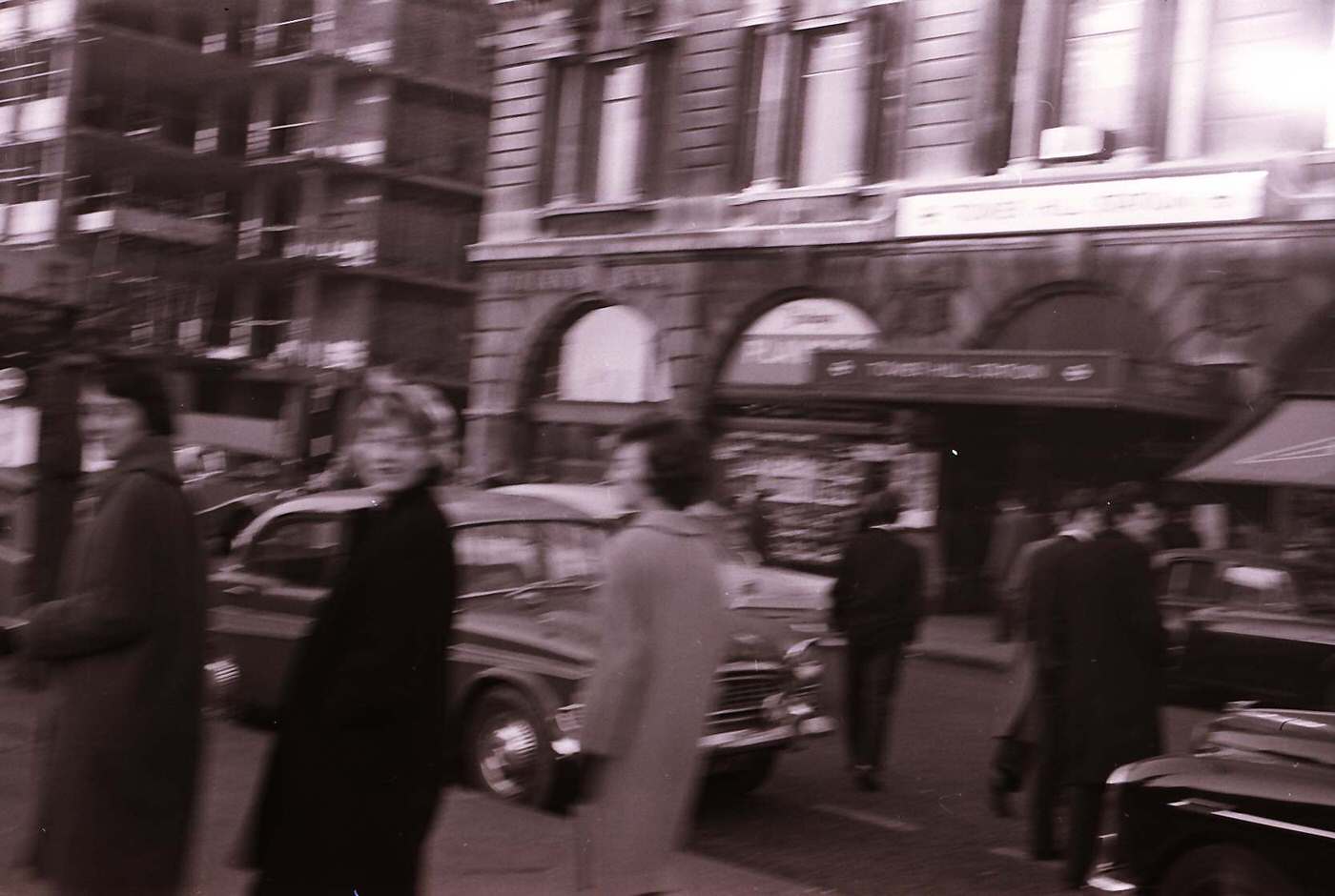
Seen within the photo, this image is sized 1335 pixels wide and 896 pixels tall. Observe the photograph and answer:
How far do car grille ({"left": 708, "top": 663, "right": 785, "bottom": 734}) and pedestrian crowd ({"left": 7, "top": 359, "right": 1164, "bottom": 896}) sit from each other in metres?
3.23

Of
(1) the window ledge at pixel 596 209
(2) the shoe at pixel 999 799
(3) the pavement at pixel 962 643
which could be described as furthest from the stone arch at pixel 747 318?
(2) the shoe at pixel 999 799

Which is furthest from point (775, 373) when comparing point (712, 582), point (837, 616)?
point (712, 582)

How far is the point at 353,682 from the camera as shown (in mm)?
3531

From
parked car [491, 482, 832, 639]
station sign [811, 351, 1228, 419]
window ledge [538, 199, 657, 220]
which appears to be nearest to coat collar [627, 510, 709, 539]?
parked car [491, 482, 832, 639]

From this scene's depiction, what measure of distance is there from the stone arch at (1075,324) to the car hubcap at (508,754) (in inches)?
476

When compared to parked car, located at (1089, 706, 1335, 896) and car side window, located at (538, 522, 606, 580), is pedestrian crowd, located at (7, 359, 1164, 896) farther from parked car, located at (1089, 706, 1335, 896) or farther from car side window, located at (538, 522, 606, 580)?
car side window, located at (538, 522, 606, 580)

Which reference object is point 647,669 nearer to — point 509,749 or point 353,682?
point 353,682

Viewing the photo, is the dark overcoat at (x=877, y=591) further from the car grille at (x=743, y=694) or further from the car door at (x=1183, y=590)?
the car door at (x=1183, y=590)

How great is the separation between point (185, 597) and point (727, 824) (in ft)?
14.3

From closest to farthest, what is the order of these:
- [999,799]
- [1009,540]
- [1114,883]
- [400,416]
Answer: [400,416] → [1114,883] → [999,799] → [1009,540]

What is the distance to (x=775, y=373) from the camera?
22.0 metres

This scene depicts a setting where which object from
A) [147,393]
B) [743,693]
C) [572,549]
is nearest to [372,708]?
[147,393]

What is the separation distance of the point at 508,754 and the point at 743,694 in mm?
1204

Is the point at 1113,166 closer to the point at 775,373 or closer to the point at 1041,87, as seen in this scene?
the point at 1041,87
